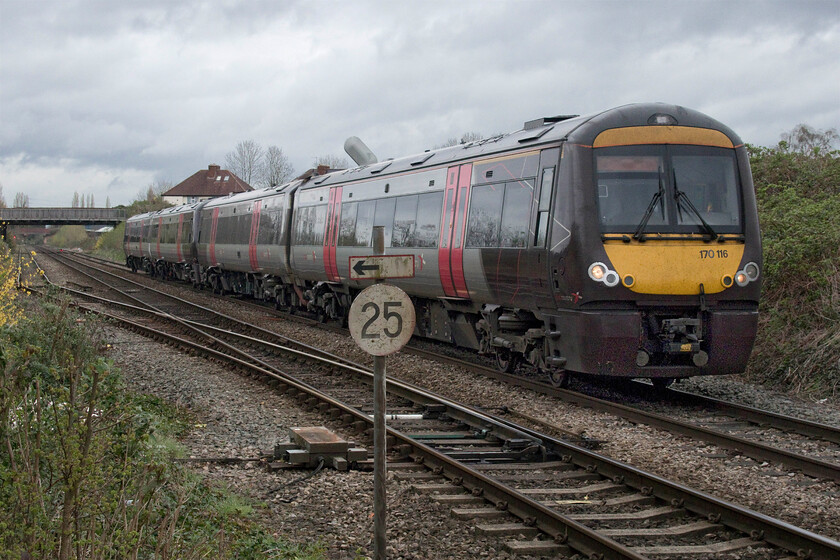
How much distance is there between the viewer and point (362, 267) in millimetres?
5387

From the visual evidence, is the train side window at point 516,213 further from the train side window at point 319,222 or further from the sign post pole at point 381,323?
the train side window at point 319,222

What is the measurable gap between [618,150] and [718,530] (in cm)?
507

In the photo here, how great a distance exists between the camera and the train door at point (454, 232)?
12.1m

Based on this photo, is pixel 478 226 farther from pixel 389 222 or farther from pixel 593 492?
pixel 593 492

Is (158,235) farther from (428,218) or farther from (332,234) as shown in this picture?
(428,218)

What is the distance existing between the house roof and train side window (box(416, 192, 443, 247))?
86083 mm

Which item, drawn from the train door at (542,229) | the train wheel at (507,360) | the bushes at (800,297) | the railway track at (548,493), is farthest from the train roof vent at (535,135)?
the bushes at (800,297)

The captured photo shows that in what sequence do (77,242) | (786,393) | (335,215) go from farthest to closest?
1. (77,242)
2. (335,215)
3. (786,393)

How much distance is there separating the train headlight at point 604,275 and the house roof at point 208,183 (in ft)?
297

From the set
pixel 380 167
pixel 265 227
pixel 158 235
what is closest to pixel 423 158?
pixel 380 167

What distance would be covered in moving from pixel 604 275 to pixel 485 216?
256cm

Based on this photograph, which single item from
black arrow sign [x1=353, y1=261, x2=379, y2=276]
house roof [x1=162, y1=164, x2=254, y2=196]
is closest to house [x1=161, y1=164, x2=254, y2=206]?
house roof [x1=162, y1=164, x2=254, y2=196]

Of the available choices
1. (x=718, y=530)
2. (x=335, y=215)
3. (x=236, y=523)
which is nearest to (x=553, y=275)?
(x=718, y=530)

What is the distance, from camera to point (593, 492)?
6.49 metres
